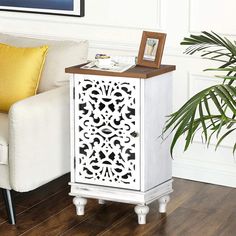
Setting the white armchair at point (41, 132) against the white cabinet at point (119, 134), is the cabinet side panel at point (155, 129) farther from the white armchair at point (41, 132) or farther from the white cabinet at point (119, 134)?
the white armchair at point (41, 132)

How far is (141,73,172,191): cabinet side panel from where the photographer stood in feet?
11.0

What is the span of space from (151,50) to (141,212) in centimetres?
81

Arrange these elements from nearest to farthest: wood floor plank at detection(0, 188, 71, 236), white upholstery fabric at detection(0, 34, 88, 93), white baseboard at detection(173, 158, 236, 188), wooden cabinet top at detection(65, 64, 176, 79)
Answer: wooden cabinet top at detection(65, 64, 176, 79)
wood floor plank at detection(0, 188, 71, 236)
white upholstery fabric at detection(0, 34, 88, 93)
white baseboard at detection(173, 158, 236, 188)

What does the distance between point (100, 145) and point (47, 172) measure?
0.33 meters

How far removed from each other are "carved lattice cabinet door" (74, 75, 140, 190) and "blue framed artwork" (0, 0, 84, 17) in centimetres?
88

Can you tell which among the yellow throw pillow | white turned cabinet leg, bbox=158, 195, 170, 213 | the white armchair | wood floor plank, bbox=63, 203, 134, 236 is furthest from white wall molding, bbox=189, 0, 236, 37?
wood floor plank, bbox=63, 203, 134, 236

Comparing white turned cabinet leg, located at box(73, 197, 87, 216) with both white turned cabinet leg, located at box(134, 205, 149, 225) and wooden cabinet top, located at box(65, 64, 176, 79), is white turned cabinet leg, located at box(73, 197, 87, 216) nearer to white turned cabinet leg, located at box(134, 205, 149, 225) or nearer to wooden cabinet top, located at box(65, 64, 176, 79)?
white turned cabinet leg, located at box(134, 205, 149, 225)

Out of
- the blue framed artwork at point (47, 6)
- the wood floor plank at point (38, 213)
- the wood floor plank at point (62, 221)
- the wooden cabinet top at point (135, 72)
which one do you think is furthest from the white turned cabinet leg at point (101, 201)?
the blue framed artwork at point (47, 6)

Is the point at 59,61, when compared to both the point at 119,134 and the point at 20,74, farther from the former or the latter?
the point at 119,134

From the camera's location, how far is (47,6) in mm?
4289

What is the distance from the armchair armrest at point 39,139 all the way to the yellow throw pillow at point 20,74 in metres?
0.15

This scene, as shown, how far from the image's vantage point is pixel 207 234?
11.0ft

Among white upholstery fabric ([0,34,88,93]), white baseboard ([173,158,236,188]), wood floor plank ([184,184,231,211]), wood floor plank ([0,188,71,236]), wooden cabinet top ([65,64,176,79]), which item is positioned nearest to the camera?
wooden cabinet top ([65,64,176,79])

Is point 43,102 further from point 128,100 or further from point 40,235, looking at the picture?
point 40,235
